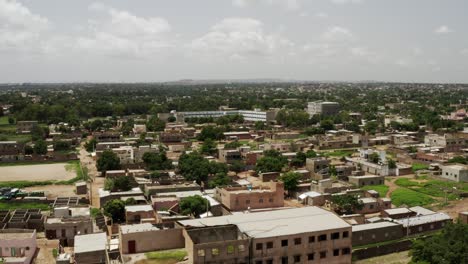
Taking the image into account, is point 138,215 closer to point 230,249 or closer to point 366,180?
point 230,249

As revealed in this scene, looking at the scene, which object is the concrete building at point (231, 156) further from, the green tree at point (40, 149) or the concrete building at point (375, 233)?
the concrete building at point (375, 233)

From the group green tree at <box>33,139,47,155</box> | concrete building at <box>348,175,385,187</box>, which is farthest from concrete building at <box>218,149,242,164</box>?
green tree at <box>33,139,47,155</box>

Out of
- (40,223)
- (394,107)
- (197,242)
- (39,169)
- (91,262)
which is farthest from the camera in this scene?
(394,107)

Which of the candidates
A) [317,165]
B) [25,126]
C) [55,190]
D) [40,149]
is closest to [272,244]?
[317,165]

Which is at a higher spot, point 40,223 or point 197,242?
point 197,242

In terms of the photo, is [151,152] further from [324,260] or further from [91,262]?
[324,260]

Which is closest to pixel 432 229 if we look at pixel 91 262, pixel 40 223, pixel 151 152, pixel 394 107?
pixel 91 262

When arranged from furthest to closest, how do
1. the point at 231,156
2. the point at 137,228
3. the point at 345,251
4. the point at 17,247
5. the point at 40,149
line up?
the point at 40,149 → the point at 231,156 → the point at 17,247 → the point at 137,228 → the point at 345,251
